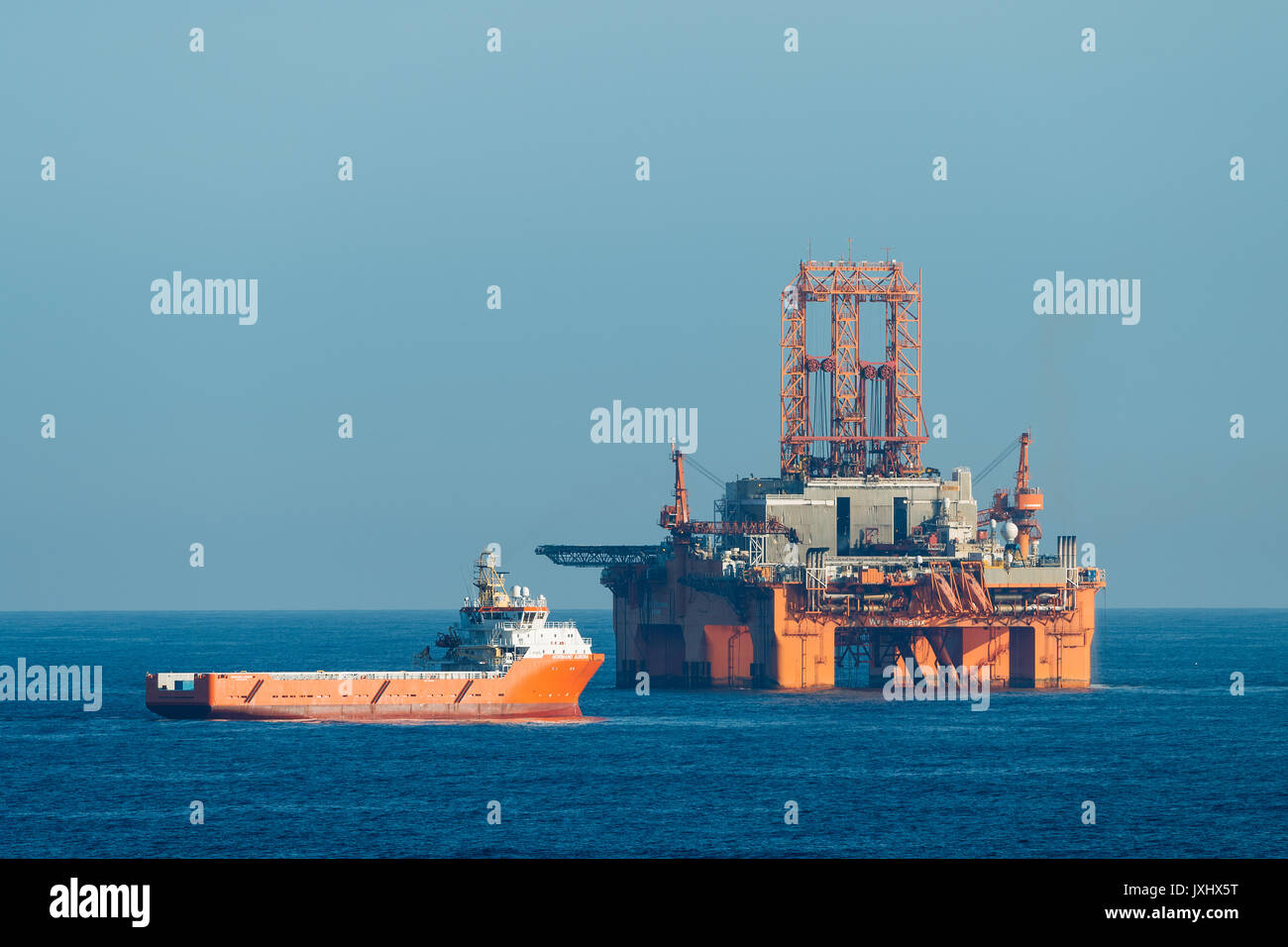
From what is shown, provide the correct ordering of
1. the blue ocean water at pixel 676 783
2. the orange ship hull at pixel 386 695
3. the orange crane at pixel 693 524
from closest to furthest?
1. the blue ocean water at pixel 676 783
2. the orange ship hull at pixel 386 695
3. the orange crane at pixel 693 524

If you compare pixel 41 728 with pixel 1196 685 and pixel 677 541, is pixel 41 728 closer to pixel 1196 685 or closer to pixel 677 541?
pixel 677 541

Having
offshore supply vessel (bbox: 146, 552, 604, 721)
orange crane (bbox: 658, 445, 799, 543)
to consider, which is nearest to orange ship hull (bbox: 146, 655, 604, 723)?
offshore supply vessel (bbox: 146, 552, 604, 721)

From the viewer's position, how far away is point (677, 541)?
13300 centimetres

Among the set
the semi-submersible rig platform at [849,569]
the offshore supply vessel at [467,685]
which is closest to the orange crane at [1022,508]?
the semi-submersible rig platform at [849,569]

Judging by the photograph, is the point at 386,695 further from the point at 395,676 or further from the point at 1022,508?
the point at 1022,508

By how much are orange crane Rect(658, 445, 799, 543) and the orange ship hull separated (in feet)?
92.9

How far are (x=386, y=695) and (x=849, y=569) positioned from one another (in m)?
37.1

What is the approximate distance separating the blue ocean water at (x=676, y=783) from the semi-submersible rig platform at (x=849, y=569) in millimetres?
7403

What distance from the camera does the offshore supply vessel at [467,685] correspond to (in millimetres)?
100938

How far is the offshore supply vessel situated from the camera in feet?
331

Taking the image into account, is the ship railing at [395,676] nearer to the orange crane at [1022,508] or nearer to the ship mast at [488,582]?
the ship mast at [488,582]

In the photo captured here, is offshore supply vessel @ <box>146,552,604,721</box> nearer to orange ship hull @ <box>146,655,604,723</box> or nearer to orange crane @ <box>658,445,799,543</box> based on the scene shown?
orange ship hull @ <box>146,655,604,723</box>

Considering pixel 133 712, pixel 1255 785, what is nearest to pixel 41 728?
pixel 133 712
